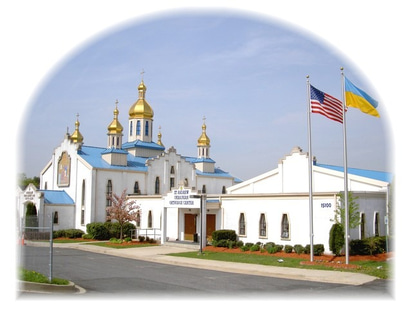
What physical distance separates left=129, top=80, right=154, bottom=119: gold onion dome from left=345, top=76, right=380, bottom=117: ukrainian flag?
112 ft

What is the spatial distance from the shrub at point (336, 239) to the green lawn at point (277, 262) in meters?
1.51

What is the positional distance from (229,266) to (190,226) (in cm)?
1461

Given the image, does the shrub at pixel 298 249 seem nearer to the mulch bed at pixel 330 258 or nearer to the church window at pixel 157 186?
the mulch bed at pixel 330 258

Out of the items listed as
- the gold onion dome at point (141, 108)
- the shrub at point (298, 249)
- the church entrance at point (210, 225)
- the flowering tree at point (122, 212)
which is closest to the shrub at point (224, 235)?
the church entrance at point (210, 225)

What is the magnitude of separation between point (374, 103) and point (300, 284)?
8.75 m

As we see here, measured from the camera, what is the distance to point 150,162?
47875mm

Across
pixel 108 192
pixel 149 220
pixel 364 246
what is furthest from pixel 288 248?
pixel 108 192

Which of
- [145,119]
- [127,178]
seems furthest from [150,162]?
[145,119]

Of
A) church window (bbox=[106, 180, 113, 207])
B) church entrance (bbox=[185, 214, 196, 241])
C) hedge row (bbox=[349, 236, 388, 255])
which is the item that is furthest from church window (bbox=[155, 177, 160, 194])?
hedge row (bbox=[349, 236, 388, 255])

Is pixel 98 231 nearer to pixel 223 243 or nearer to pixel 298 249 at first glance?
pixel 223 243

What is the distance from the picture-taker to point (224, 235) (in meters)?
32.1

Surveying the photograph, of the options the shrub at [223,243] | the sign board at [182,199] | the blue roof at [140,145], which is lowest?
the shrub at [223,243]

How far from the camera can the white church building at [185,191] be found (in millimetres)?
29234

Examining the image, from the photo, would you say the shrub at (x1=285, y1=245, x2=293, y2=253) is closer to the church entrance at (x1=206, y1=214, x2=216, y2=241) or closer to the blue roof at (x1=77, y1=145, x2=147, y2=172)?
the church entrance at (x1=206, y1=214, x2=216, y2=241)
